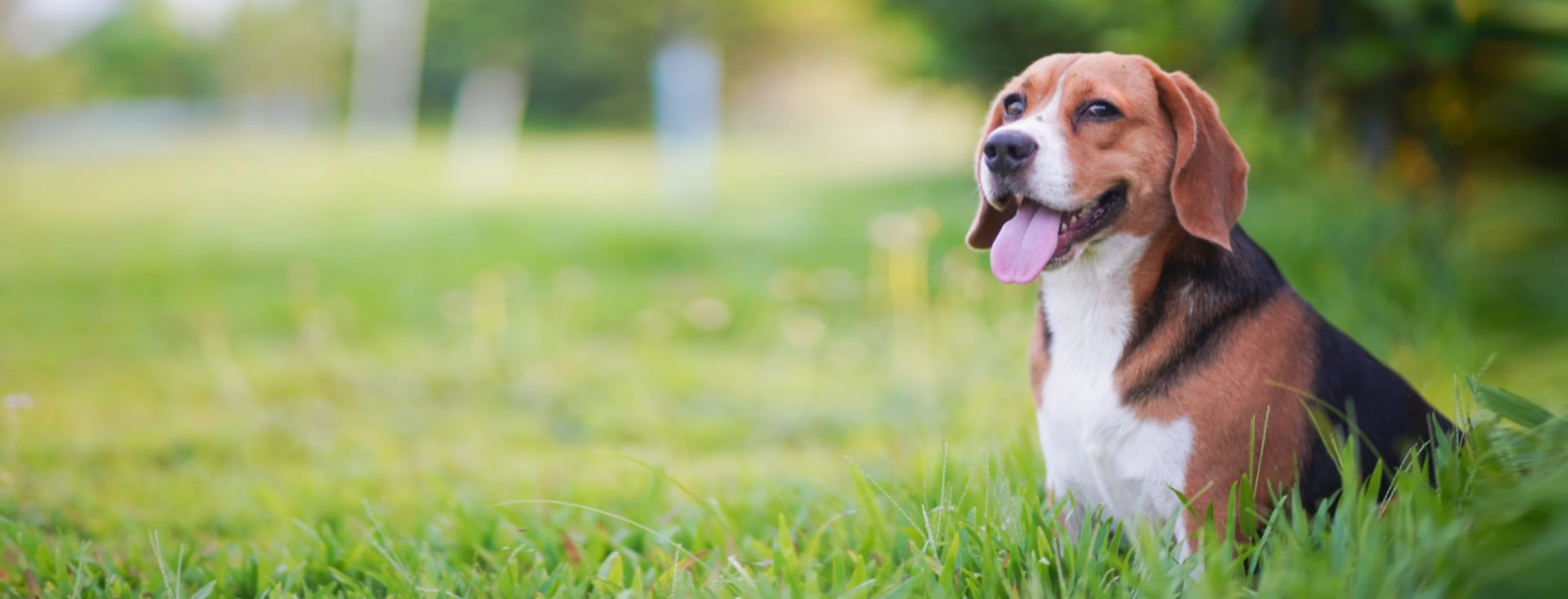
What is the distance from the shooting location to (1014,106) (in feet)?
8.77

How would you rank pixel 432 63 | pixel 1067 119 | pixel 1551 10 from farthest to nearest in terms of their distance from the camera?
1. pixel 432 63
2. pixel 1551 10
3. pixel 1067 119

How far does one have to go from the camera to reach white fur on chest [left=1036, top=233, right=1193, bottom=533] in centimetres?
232

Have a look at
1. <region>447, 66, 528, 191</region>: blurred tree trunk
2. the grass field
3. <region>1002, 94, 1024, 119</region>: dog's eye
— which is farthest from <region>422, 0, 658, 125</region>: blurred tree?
<region>1002, 94, 1024, 119</region>: dog's eye

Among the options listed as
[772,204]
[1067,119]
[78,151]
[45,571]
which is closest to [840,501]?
[1067,119]

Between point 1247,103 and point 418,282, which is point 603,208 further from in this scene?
point 1247,103

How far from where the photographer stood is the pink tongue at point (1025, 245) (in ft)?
7.99

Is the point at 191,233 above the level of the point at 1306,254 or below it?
below

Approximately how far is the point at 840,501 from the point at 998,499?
0.67 metres

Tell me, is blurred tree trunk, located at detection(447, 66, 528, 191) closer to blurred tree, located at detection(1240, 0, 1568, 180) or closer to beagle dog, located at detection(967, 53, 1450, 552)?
blurred tree, located at detection(1240, 0, 1568, 180)

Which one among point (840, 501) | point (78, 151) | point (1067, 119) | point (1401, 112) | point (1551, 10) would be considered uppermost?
point (1551, 10)

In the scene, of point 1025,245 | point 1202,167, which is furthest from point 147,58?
point 1202,167

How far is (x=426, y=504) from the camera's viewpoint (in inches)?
145

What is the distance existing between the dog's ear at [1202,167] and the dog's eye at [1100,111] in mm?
134

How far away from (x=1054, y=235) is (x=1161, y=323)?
12.3 inches
